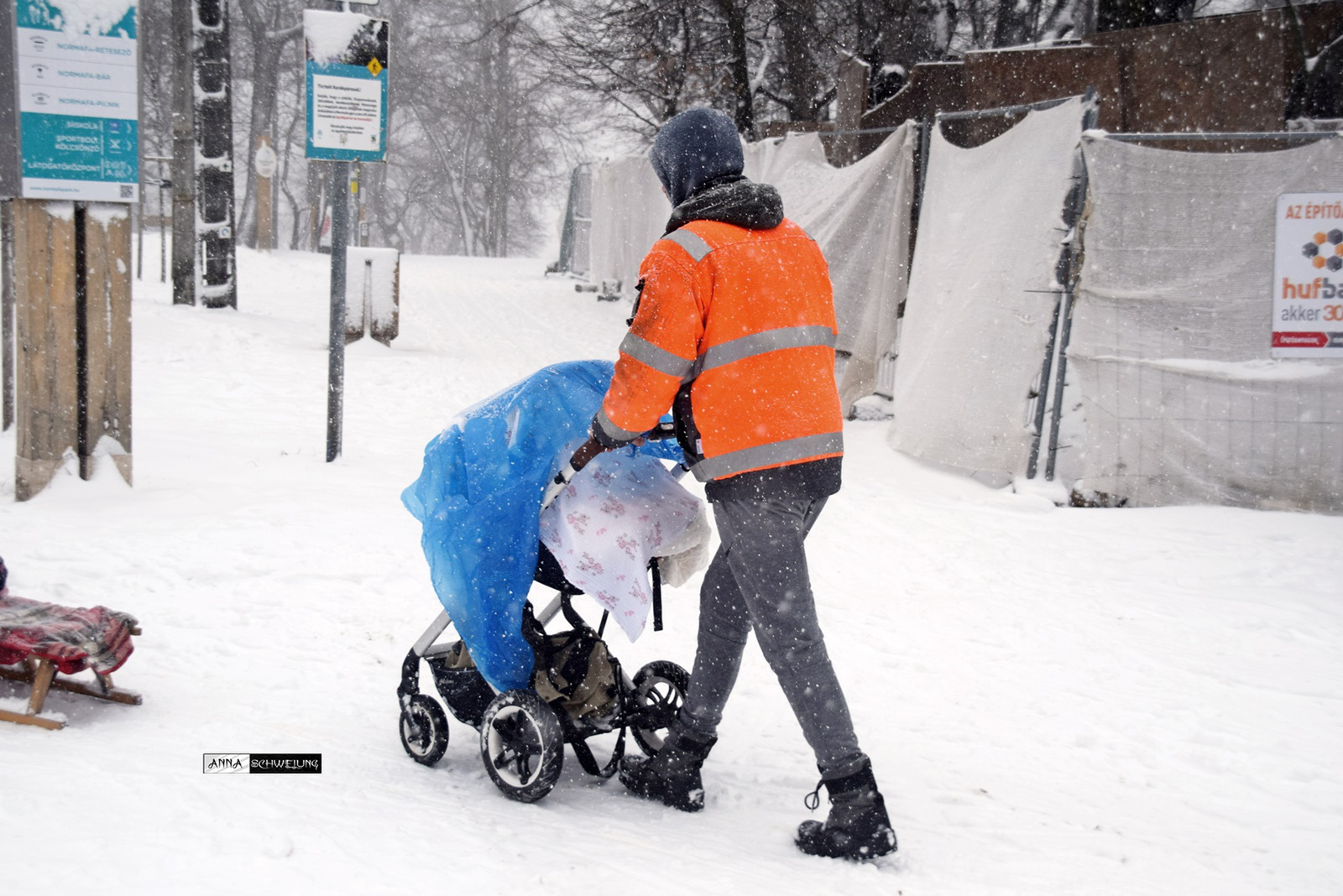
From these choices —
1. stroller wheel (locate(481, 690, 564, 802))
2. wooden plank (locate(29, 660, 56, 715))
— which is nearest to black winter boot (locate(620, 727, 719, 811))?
stroller wheel (locate(481, 690, 564, 802))

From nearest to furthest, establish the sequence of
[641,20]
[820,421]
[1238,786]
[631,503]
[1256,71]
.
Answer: [820,421] < [631,503] < [1238,786] < [1256,71] < [641,20]

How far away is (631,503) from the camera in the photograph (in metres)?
3.18

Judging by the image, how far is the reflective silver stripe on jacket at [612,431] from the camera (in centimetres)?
283

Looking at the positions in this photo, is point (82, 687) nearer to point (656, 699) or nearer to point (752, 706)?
point (656, 699)

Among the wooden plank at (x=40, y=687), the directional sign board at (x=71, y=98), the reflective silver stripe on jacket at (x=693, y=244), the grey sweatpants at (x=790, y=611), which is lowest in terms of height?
the wooden plank at (x=40, y=687)

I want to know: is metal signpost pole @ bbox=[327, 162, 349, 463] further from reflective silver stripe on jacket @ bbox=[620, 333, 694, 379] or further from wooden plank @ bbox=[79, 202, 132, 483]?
reflective silver stripe on jacket @ bbox=[620, 333, 694, 379]

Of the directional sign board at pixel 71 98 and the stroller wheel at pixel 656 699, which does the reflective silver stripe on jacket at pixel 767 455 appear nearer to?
the stroller wheel at pixel 656 699

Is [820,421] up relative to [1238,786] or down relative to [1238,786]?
up

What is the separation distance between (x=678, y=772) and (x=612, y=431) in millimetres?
1071

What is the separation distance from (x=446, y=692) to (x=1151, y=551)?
436cm

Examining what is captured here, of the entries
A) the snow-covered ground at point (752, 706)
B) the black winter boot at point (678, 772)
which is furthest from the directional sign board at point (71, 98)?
the black winter boot at point (678, 772)

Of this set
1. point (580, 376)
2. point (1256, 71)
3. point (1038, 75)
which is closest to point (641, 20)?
point (1038, 75)

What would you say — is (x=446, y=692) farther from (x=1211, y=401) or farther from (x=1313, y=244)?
(x=1313, y=244)

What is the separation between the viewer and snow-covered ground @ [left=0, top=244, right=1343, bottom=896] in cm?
271
